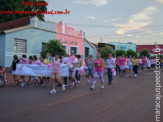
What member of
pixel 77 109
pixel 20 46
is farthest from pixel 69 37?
pixel 77 109

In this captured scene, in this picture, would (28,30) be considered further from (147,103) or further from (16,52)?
(147,103)

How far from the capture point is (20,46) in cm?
2114

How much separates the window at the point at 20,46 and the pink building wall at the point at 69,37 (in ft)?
16.9

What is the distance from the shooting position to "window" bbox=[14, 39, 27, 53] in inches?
815

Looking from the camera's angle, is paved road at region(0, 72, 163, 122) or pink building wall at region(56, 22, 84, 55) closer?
paved road at region(0, 72, 163, 122)

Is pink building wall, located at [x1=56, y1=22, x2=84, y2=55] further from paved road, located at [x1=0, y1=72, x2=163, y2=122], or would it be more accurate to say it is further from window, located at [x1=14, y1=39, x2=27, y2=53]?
paved road, located at [x1=0, y1=72, x2=163, y2=122]

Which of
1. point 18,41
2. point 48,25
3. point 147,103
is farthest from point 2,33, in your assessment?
point 147,103

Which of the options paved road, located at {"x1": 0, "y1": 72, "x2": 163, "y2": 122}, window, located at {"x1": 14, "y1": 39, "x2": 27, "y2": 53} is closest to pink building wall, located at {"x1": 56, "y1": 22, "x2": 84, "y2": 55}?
window, located at {"x1": 14, "y1": 39, "x2": 27, "y2": 53}

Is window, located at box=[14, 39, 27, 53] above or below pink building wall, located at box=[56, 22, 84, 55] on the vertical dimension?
below

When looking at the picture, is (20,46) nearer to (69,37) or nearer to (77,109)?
(69,37)

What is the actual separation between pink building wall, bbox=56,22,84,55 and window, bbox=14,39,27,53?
16.9 feet

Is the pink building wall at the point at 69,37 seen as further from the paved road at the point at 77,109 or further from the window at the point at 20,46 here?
the paved road at the point at 77,109

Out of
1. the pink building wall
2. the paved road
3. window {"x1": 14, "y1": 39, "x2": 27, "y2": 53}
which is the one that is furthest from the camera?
the pink building wall

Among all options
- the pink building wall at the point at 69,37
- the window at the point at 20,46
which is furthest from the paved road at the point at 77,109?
the pink building wall at the point at 69,37
